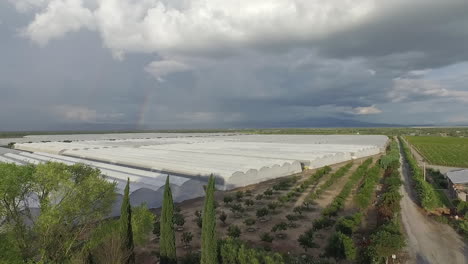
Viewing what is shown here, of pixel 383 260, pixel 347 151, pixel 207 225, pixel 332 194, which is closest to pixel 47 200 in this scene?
pixel 207 225

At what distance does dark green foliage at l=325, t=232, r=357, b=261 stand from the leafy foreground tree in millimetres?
12682

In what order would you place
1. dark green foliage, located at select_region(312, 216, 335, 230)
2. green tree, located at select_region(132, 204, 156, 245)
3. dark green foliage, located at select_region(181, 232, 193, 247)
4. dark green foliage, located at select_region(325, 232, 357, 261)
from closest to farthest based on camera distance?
green tree, located at select_region(132, 204, 156, 245), dark green foliage, located at select_region(325, 232, 357, 261), dark green foliage, located at select_region(181, 232, 193, 247), dark green foliage, located at select_region(312, 216, 335, 230)

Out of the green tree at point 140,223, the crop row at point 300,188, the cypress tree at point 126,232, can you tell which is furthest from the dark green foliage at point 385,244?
the cypress tree at point 126,232

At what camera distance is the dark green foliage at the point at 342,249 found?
15.5m

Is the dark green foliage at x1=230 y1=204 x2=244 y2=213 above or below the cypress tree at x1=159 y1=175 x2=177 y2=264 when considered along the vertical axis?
below

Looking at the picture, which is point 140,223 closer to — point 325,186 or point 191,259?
point 191,259

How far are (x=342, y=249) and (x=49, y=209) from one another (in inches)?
596

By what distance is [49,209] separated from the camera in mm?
12086

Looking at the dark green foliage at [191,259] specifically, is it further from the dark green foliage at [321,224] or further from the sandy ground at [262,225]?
the dark green foliage at [321,224]

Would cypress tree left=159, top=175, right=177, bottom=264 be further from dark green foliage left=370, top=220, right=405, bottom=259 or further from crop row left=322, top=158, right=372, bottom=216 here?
crop row left=322, top=158, right=372, bottom=216

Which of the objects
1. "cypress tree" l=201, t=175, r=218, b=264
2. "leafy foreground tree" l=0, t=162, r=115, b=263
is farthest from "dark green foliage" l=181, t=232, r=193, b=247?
"leafy foreground tree" l=0, t=162, r=115, b=263

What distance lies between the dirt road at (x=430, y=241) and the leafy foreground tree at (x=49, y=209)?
18239mm

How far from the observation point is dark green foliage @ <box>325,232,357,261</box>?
50.9 feet

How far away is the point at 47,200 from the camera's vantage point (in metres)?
12.6
